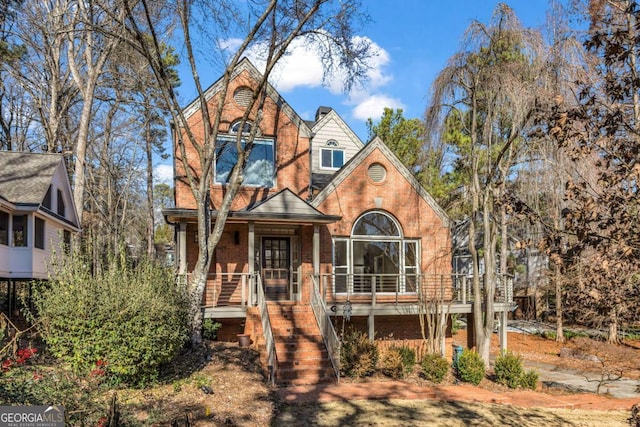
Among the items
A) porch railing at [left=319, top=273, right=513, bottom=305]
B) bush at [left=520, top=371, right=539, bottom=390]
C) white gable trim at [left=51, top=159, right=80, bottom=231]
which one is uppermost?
white gable trim at [left=51, top=159, right=80, bottom=231]

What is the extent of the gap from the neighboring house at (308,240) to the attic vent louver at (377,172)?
4 cm

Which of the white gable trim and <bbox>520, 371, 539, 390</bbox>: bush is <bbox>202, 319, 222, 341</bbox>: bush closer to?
<bbox>520, 371, 539, 390</bbox>: bush

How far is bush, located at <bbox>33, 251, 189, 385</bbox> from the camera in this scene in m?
9.20

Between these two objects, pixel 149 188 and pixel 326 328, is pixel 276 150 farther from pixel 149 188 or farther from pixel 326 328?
pixel 149 188

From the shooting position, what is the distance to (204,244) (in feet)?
42.9

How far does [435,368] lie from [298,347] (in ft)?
11.2

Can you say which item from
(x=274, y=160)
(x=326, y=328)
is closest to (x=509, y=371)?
(x=326, y=328)

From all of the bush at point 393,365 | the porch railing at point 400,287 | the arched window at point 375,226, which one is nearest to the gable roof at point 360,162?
the arched window at point 375,226

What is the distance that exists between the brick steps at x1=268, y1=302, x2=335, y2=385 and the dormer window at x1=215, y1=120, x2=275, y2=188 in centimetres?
448

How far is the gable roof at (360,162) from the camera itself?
1736 centimetres

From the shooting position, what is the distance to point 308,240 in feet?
55.6

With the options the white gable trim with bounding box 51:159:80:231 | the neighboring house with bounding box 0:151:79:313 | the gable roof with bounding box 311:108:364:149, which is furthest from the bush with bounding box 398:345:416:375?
the white gable trim with bounding box 51:159:80:231

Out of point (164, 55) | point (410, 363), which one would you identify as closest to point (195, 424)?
point (410, 363)

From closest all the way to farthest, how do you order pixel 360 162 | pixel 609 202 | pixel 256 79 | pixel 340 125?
pixel 609 202, pixel 256 79, pixel 360 162, pixel 340 125
